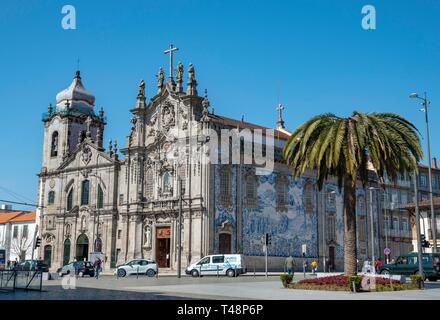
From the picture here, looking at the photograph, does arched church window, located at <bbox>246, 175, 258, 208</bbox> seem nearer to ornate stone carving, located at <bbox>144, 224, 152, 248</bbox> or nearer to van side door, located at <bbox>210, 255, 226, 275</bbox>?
van side door, located at <bbox>210, 255, 226, 275</bbox>

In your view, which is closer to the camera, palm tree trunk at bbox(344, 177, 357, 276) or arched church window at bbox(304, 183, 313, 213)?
palm tree trunk at bbox(344, 177, 357, 276)

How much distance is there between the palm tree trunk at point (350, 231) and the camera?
27.0 metres

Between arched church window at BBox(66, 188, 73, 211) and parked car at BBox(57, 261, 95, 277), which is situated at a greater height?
arched church window at BBox(66, 188, 73, 211)

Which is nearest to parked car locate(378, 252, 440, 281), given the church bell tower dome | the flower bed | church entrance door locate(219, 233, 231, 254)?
the flower bed

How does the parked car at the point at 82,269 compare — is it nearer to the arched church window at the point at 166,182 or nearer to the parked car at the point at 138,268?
the parked car at the point at 138,268

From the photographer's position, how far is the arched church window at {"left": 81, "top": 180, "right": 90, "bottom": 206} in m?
63.3

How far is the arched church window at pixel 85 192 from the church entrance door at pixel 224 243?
18953 mm

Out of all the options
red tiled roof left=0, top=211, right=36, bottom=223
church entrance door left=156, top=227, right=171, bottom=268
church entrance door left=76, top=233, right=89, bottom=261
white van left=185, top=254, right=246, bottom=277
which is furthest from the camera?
red tiled roof left=0, top=211, right=36, bottom=223

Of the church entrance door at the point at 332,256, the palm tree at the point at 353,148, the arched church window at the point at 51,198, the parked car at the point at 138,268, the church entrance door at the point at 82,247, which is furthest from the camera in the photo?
the arched church window at the point at 51,198

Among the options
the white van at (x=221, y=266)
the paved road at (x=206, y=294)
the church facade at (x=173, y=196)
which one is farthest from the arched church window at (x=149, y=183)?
the paved road at (x=206, y=294)

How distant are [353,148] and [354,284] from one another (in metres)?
6.14

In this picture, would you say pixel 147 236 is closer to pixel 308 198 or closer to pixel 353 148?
pixel 308 198

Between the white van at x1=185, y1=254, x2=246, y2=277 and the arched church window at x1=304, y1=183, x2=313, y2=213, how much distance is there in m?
17.3


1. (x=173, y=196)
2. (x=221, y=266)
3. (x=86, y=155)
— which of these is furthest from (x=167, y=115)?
(x=221, y=266)
